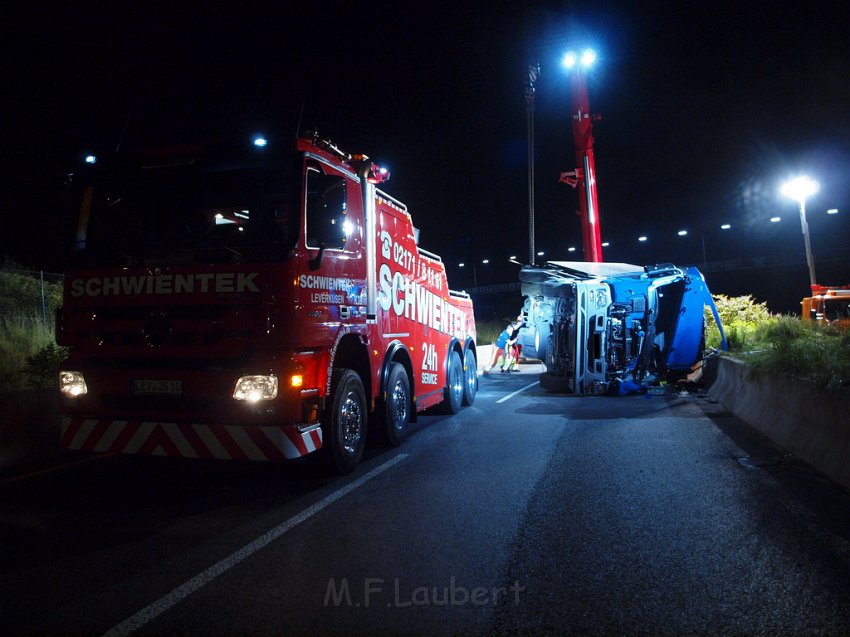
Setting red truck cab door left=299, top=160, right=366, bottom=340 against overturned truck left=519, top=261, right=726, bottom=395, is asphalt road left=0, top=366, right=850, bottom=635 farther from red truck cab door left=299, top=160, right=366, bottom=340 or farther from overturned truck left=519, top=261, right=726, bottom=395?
overturned truck left=519, top=261, right=726, bottom=395

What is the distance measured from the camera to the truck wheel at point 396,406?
7.17 metres

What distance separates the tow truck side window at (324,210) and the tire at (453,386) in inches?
189

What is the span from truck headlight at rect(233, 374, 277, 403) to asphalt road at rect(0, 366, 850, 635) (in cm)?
92

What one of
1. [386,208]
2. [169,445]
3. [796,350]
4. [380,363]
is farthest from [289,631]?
[796,350]

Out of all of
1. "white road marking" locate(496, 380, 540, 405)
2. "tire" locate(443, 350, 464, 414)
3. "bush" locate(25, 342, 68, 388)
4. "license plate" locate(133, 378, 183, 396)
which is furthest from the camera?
"white road marking" locate(496, 380, 540, 405)

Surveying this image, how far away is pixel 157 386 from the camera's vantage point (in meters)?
5.25

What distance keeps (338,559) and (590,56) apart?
77.6 ft

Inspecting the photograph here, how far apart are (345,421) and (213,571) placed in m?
2.50

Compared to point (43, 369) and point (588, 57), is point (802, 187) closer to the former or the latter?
point (588, 57)

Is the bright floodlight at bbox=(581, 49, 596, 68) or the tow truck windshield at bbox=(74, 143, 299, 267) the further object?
the bright floodlight at bbox=(581, 49, 596, 68)

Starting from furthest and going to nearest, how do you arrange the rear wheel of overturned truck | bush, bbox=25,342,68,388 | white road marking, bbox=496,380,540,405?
white road marking, bbox=496,380,540,405
bush, bbox=25,342,68,388
the rear wheel of overturned truck

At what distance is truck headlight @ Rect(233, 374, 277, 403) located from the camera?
5051 mm

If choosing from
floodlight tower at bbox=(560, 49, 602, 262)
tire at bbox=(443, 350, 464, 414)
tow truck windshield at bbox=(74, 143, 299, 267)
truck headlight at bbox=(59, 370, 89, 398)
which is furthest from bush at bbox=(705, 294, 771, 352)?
truck headlight at bbox=(59, 370, 89, 398)

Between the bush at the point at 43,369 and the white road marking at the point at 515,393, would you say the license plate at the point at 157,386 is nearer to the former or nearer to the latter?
the bush at the point at 43,369
